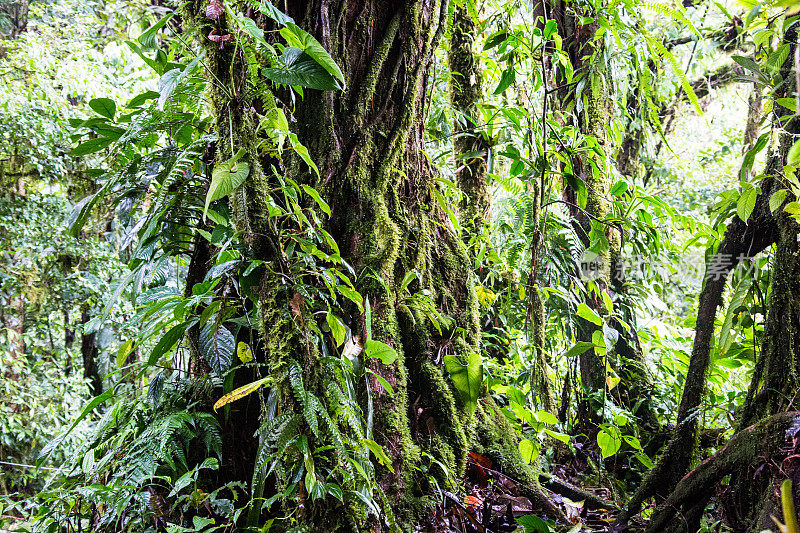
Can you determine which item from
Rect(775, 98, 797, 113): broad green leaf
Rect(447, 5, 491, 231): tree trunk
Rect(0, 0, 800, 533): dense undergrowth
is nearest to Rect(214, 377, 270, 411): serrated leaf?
Rect(0, 0, 800, 533): dense undergrowth

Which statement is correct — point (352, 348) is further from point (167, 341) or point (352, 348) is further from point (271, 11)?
point (271, 11)

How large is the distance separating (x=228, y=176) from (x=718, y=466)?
1.12 meters

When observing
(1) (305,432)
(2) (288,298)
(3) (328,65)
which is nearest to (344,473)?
(1) (305,432)

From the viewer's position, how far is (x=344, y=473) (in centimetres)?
94

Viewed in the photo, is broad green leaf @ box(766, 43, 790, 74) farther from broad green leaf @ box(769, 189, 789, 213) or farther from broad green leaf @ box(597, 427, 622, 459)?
broad green leaf @ box(597, 427, 622, 459)

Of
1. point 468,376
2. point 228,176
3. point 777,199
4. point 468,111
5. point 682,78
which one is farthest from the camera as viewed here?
point 468,111

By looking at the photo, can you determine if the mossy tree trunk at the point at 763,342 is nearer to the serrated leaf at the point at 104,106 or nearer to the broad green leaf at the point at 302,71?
the broad green leaf at the point at 302,71

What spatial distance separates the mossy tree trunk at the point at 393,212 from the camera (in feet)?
4.15

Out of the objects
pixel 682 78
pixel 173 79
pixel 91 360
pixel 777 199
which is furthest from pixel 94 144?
pixel 91 360

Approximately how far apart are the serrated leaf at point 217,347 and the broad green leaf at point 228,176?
11.9 inches

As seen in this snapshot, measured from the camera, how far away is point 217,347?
42.7 inches

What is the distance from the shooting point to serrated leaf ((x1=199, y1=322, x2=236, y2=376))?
1.08 meters

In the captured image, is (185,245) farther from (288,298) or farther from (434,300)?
(434,300)

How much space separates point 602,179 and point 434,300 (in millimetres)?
1287
